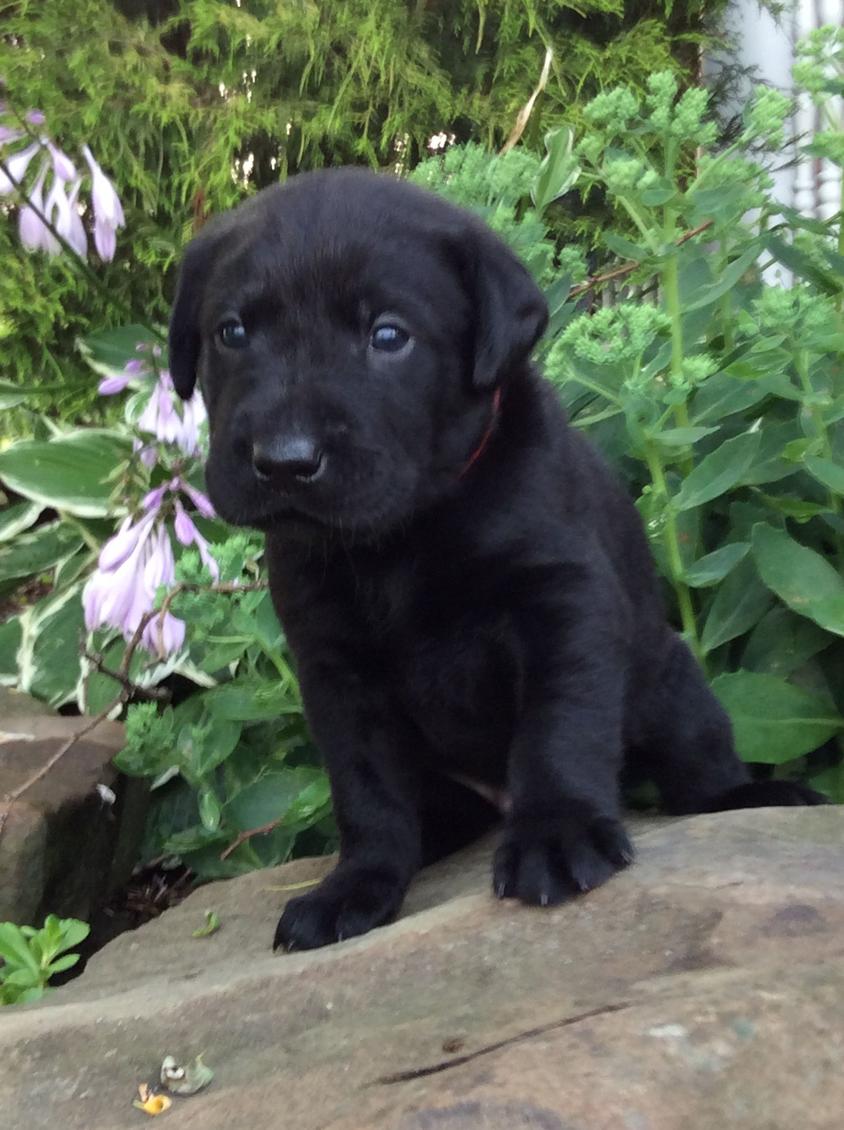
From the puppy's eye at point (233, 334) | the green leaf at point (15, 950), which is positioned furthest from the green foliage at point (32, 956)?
the puppy's eye at point (233, 334)

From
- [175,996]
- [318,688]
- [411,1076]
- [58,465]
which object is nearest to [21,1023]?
[175,996]

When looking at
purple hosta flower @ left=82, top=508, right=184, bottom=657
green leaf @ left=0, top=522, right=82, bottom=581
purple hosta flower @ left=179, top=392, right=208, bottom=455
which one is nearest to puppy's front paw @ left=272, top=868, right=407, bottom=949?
purple hosta flower @ left=82, top=508, right=184, bottom=657

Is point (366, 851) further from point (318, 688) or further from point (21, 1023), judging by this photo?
point (21, 1023)

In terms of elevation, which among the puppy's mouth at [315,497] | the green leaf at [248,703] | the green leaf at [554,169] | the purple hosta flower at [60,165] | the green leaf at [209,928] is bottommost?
the green leaf at [209,928]

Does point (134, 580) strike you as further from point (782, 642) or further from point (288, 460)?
point (782, 642)

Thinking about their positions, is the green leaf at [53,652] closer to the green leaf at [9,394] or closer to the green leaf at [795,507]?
the green leaf at [9,394]

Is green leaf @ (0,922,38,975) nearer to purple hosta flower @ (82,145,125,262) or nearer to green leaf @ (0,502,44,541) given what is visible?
purple hosta flower @ (82,145,125,262)

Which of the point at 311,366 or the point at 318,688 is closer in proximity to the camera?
the point at 311,366
